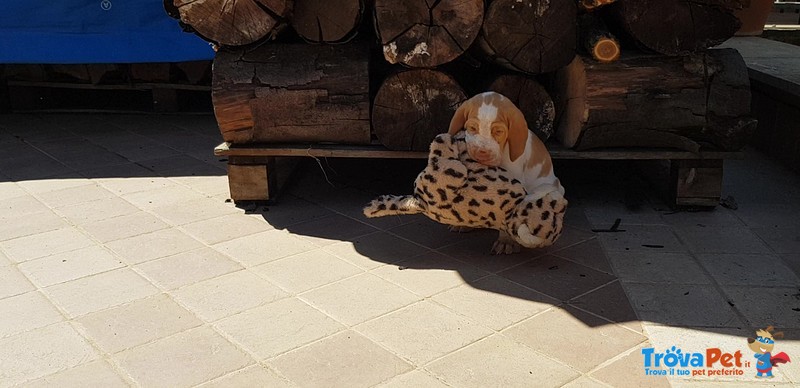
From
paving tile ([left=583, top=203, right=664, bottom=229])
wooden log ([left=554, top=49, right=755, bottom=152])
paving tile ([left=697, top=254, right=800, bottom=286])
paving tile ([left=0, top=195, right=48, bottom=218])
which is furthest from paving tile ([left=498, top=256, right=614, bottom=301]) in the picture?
paving tile ([left=0, top=195, right=48, bottom=218])

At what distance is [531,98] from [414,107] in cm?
73

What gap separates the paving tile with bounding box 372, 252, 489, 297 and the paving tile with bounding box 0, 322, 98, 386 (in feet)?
4.88

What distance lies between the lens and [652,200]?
5039 mm

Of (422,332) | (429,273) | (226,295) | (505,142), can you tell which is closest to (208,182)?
(226,295)

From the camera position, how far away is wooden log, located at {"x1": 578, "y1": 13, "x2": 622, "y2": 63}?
444 centimetres

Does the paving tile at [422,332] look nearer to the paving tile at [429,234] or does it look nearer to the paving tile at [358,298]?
the paving tile at [358,298]

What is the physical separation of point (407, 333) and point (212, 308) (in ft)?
3.18

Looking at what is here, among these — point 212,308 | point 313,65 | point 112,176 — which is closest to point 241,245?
point 212,308

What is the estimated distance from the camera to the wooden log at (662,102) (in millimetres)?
4496

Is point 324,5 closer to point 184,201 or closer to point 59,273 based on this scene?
point 184,201

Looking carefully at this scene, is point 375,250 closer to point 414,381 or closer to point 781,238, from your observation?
point 414,381

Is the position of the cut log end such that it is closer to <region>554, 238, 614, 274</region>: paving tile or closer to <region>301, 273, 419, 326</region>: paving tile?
<region>554, 238, 614, 274</region>: paving tile

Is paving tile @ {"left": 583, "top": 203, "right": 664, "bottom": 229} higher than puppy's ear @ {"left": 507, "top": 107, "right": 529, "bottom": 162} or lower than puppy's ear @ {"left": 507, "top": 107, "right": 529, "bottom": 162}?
lower

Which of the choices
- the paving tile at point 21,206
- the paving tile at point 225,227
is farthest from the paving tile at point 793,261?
the paving tile at point 21,206
